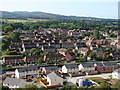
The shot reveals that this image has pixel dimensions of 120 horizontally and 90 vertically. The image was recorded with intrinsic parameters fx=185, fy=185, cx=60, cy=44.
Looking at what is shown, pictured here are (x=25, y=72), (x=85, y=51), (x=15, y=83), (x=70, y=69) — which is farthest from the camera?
(x=85, y=51)

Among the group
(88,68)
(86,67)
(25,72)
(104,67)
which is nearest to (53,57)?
(86,67)

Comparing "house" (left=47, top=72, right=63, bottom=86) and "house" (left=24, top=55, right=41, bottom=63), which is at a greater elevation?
"house" (left=24, top=55, right=41, bottom=63)

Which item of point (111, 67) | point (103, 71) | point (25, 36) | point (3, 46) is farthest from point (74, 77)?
point (25, 36)

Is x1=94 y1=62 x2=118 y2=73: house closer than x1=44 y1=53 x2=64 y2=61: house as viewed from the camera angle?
Yes

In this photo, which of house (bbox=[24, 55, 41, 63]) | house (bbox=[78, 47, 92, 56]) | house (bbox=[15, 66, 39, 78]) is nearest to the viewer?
house (bbox=[15, 66, 39, 78])

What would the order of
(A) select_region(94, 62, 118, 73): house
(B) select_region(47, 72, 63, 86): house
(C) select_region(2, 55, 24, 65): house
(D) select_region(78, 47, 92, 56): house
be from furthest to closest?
(D) select_region(78, 47, 92, 56): house
(C) select_region(2, 55, 24, 65): house
(A) select_region(94, 62, 118, 73): house
(B) select_region(47, 72, 63, 86): house

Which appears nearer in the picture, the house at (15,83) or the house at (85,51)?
the house at (15,83)

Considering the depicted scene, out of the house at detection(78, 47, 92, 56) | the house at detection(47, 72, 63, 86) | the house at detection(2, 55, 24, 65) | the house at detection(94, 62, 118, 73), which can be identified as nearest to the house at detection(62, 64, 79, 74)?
the house at detection(94, 62, 118, 73)

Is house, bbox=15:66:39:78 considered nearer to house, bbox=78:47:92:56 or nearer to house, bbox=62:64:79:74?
house, bbox=62:64:79:74

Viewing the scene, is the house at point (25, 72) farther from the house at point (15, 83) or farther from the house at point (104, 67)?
the house at point (104, 67)

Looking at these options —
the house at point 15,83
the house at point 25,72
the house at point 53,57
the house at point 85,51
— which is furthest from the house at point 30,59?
the house at point 85,51

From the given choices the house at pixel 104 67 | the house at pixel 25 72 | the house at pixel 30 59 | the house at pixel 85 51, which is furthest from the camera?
the house at pixel 85 51

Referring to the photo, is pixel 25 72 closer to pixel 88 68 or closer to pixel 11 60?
pixel 11 60
